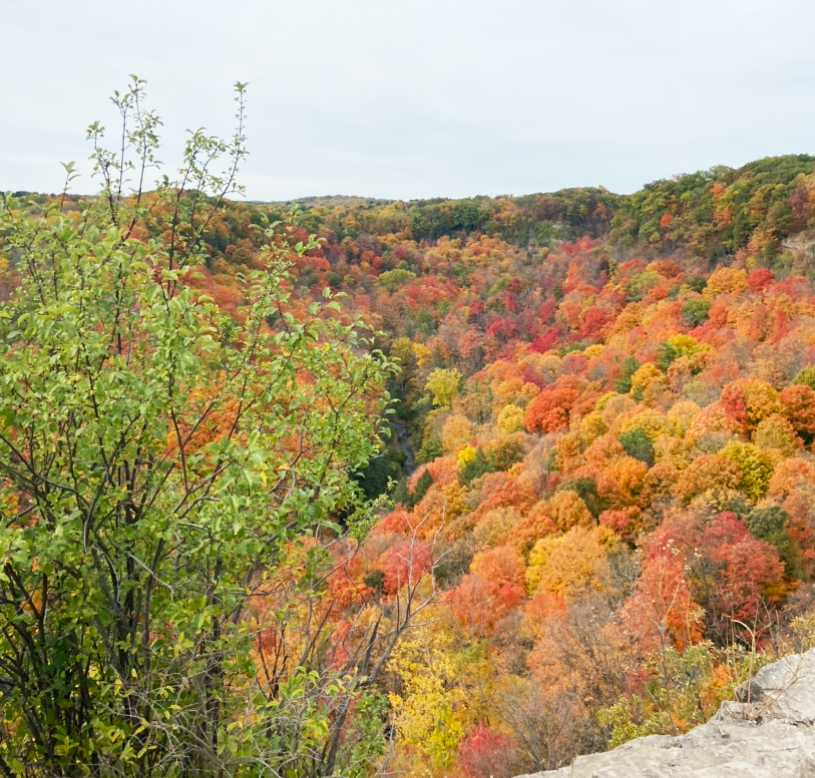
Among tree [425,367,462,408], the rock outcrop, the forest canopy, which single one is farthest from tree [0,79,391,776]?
tree [425,367,462,408]

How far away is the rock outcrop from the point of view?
4543mm

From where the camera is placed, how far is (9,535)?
3219 mm

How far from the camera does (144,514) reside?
13.3 feet

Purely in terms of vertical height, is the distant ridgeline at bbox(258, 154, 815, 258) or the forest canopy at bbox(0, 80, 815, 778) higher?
the distant ridgeline at bbox(258, 154, 815, 258)

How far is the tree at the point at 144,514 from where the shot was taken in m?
3.58

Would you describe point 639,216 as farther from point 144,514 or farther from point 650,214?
point 144,514

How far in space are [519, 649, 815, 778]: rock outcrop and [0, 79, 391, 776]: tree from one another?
2037 mm

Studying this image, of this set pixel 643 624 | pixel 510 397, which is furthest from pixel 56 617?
pixel 510 397

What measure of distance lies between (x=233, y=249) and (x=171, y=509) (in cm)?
5892

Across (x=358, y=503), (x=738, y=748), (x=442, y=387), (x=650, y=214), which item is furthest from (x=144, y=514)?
(x=650, y=214)

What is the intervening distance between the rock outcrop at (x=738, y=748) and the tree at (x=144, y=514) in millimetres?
2037

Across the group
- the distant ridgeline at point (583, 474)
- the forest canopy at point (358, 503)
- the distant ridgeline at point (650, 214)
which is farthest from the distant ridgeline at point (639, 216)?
the forest canopy at point (358, 503)

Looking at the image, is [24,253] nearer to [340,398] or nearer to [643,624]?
[340,398]

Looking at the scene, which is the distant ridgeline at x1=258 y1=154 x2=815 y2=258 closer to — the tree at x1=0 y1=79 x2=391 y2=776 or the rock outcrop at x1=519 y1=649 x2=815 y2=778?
the tree at x1=0 y1=79 x2=391 y2=776
